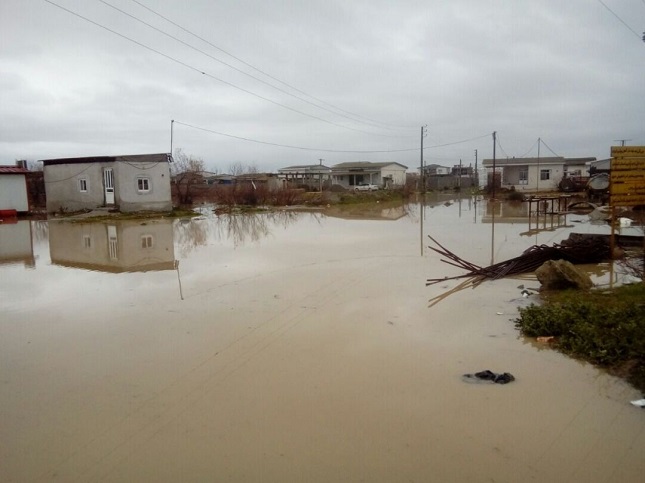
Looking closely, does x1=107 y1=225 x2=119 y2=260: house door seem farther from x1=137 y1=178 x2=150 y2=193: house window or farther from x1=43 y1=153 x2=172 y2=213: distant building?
x1=137 y1=178 x2=150 y2=193: house window

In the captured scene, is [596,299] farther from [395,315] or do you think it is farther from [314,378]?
[314,378]

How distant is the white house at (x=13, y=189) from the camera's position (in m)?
26.8

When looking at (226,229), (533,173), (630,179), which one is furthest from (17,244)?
(533,173)

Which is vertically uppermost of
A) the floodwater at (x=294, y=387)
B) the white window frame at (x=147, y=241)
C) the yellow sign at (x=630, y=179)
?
the yellow sign at (x=630, y=179)

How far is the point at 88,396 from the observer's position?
4.95m

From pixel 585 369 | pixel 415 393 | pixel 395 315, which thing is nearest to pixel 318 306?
pixel 395 315

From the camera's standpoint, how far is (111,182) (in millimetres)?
27000

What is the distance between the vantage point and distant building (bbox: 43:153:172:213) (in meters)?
26.6

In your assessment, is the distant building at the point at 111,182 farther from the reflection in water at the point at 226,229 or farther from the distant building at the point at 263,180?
the distant building at the point at 263,180

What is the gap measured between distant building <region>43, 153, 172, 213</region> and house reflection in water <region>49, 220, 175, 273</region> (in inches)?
170

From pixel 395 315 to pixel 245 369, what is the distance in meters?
2.82

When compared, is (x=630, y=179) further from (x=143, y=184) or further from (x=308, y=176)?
(x=308, y=176)

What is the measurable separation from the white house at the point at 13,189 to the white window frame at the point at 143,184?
21.1 ft

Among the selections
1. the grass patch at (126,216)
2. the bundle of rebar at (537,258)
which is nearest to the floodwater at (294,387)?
the bundle of rebar at (537,258)
